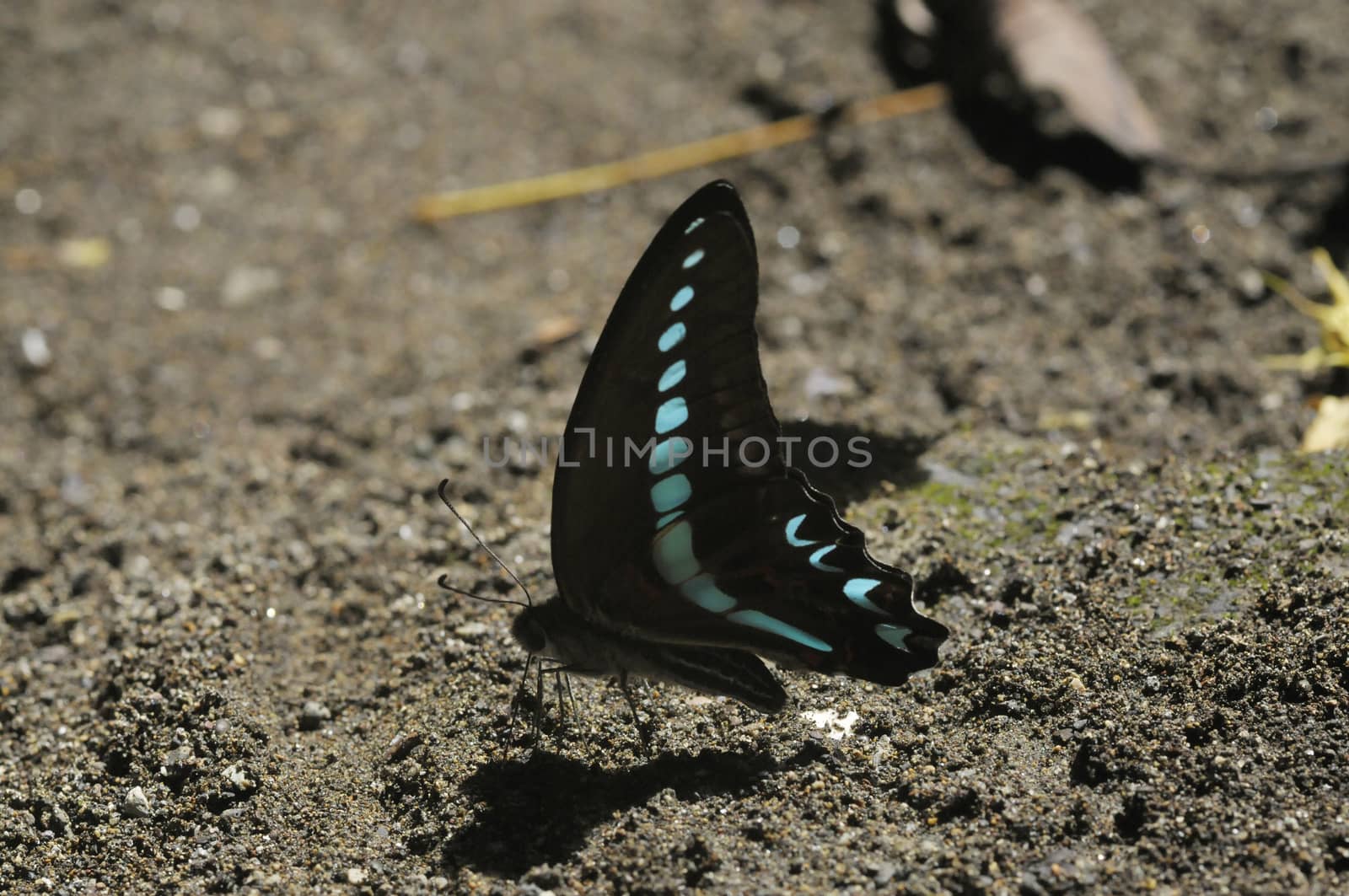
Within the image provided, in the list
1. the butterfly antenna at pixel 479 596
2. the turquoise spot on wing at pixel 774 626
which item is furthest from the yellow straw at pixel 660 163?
the turquoise spot on wing at pixel 774 626

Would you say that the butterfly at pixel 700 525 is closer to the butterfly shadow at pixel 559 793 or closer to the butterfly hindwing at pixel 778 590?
the butterfly hindwing at pixel 778 590

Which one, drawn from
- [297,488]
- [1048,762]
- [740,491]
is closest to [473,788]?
[740,491]

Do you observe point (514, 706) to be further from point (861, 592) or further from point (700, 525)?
point (861, 592)

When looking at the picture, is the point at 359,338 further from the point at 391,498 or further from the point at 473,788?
the point at 473,788

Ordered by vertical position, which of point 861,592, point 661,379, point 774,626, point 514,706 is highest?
point 661,379

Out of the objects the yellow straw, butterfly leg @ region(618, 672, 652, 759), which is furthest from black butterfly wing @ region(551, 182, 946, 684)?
the yellow straw

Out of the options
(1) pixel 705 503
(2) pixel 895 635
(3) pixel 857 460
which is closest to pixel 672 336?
(1) pixel 705 503
